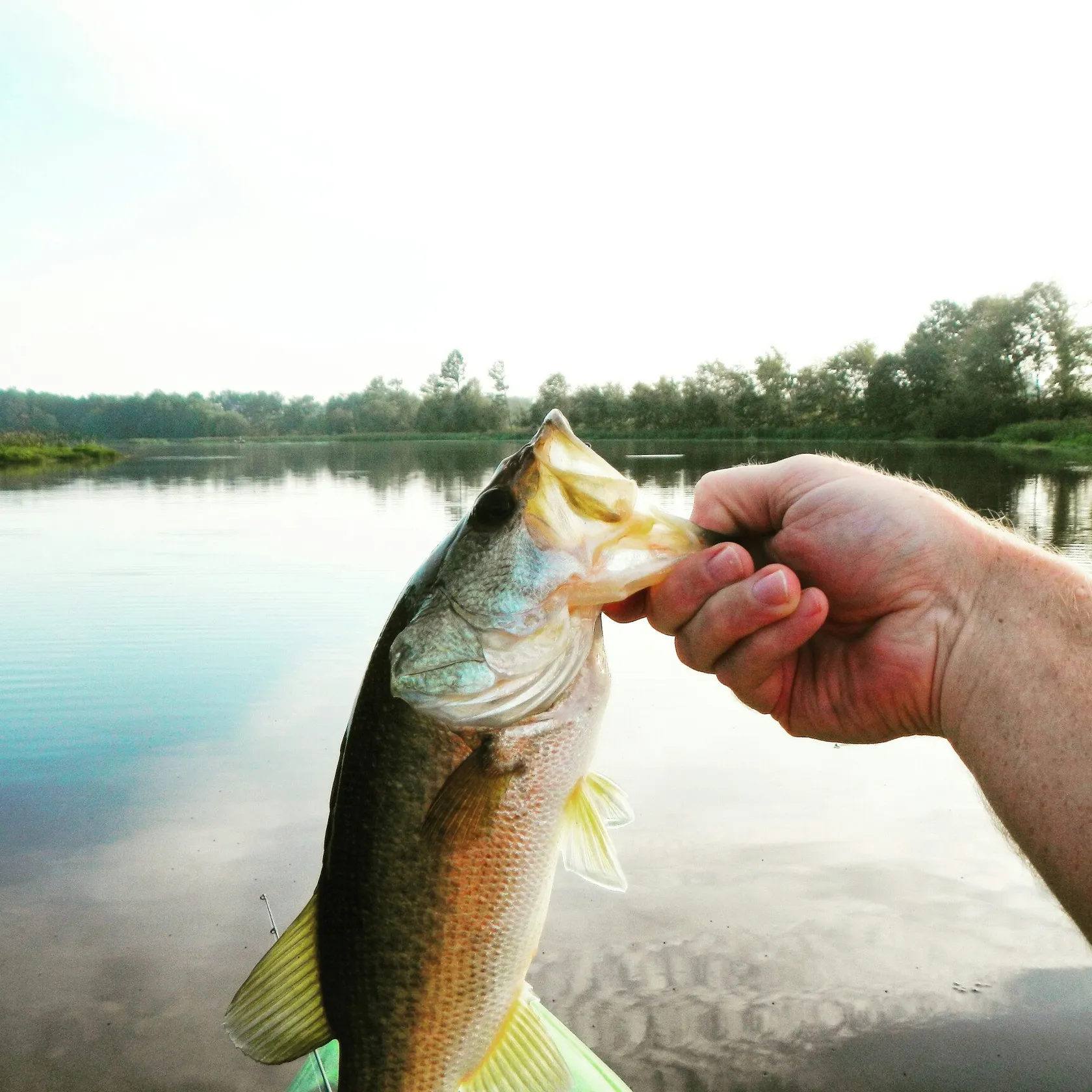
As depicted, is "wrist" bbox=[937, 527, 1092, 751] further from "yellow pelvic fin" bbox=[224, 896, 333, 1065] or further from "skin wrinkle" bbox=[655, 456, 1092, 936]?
"yellow pelvic fin" bbox=[224, 896, 333, 1065]

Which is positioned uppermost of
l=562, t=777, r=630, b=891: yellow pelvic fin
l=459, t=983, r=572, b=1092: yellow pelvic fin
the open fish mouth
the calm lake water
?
the open fish mouth

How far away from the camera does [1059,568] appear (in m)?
2.46

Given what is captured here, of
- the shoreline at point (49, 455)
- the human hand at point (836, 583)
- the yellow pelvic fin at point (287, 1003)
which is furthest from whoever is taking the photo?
the shoreline at point (49, 455)

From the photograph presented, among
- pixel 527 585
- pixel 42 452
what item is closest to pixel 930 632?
pixel 527 585

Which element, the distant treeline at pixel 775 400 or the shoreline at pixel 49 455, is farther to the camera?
the distant treeline at pixel 775 400

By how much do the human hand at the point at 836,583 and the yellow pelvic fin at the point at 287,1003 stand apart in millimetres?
1269

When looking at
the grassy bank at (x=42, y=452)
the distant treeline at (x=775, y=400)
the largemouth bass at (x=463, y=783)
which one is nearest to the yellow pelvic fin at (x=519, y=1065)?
the largemouth bass at (x=463, y=783)

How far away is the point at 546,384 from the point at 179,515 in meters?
76.9

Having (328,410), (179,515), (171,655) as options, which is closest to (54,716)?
(171,655)

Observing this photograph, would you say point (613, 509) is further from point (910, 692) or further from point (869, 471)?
point (910, 692)

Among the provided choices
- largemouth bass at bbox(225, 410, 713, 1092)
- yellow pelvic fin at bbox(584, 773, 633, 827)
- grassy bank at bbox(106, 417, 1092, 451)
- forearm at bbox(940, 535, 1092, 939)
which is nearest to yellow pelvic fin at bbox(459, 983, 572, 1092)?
largemouth bass at bbox(225, 410, 713, 1092)

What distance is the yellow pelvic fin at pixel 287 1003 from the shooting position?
2125 millimetres

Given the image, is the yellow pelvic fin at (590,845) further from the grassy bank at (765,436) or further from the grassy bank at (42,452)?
the grassy bank at (765,436)

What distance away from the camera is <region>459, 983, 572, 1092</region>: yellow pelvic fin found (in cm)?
218
